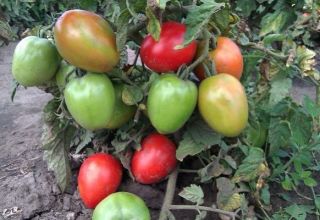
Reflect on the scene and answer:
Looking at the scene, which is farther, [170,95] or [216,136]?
[216,136]

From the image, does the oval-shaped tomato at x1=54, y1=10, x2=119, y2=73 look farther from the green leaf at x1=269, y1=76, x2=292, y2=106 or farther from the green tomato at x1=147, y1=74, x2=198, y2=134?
the green leaf at x1=269, y1=76, x2=292, y2=106

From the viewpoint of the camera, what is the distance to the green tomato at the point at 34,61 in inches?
47.4

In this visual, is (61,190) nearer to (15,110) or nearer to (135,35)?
(135,35)

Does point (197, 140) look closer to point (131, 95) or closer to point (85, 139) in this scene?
point (131, 95)

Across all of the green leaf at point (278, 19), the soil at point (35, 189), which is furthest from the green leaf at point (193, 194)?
the green leaf at point (278, 19)

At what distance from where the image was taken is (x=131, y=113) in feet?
4.23

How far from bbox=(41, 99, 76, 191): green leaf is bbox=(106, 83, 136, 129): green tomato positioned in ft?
0.60

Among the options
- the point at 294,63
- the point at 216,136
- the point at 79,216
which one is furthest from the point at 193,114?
the point at 79,216

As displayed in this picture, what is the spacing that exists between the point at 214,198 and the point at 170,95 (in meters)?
0.45

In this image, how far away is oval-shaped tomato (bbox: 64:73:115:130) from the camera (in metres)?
1.11

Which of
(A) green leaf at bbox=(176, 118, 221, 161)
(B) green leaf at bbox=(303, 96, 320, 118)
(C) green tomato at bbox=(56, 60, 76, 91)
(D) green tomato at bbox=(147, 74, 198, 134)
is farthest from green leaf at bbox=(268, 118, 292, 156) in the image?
(C) green tomato at bbox=(56, 60, 76, 91)

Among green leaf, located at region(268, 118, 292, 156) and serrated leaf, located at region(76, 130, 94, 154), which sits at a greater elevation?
green leaf, located at region(268, 118, 292, 156)

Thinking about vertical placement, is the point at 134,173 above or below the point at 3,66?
above

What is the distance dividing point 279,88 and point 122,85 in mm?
458
